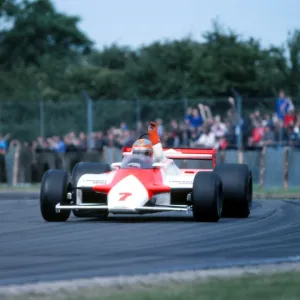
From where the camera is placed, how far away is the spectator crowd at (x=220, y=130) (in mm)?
28450

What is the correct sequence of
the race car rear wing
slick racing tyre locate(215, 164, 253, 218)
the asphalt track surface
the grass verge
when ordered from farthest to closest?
the race car rear wing → slick racing tyre locate(215, 164, 253, 218) → the asphalt track surface → the grass verge

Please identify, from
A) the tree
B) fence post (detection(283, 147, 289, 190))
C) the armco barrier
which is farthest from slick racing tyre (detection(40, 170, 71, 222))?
the tree

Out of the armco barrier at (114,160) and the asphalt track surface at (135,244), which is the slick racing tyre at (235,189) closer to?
the asphalt track surface at (135,244)

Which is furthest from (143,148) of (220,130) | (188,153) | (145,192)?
(220,130)

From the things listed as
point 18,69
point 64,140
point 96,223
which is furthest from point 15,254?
point 18,69

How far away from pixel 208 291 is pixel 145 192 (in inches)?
284

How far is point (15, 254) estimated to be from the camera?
10.9m

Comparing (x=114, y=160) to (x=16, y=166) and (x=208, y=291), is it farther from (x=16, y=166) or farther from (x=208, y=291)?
(x=208, y=291)

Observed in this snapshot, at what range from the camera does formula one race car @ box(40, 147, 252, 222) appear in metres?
15.1

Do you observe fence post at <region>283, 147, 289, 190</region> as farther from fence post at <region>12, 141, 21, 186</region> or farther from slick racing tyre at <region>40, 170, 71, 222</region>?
slick racing tyre at <region>40, 170, 71, 222</region>

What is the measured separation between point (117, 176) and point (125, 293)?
764cm

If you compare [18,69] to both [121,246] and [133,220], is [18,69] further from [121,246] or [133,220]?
[121,246]

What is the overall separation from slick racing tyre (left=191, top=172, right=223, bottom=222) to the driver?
3.36ft

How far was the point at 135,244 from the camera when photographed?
1196 centimetres
